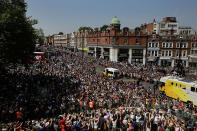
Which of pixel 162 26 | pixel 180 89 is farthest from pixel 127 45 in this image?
pixel 162 26

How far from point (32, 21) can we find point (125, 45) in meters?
36.1

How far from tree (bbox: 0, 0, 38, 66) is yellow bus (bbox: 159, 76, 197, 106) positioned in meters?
21.2

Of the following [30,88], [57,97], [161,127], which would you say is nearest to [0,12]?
[30,88]

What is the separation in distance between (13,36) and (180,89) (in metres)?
A: 23.5

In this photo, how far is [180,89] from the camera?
2206 cm

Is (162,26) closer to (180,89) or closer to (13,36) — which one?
(180,89)

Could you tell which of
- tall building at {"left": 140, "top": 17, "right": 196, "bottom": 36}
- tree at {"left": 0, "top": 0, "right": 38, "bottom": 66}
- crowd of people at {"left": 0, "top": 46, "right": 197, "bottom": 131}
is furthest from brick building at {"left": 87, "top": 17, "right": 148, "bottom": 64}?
tree at {"left": 0, "top": 0, "right": 38, "bottom": 66}

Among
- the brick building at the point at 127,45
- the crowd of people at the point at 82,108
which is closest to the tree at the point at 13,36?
the crowd of people at the point at 82,108

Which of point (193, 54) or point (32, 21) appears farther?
point (193, 54)

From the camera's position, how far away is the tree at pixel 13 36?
61.0 feet

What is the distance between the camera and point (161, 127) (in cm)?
1221

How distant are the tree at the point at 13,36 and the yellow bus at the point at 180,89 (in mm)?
21180

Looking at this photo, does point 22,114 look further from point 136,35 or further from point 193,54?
point 193,54

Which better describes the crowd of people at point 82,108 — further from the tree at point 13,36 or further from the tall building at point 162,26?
the tall building at point 162,26
